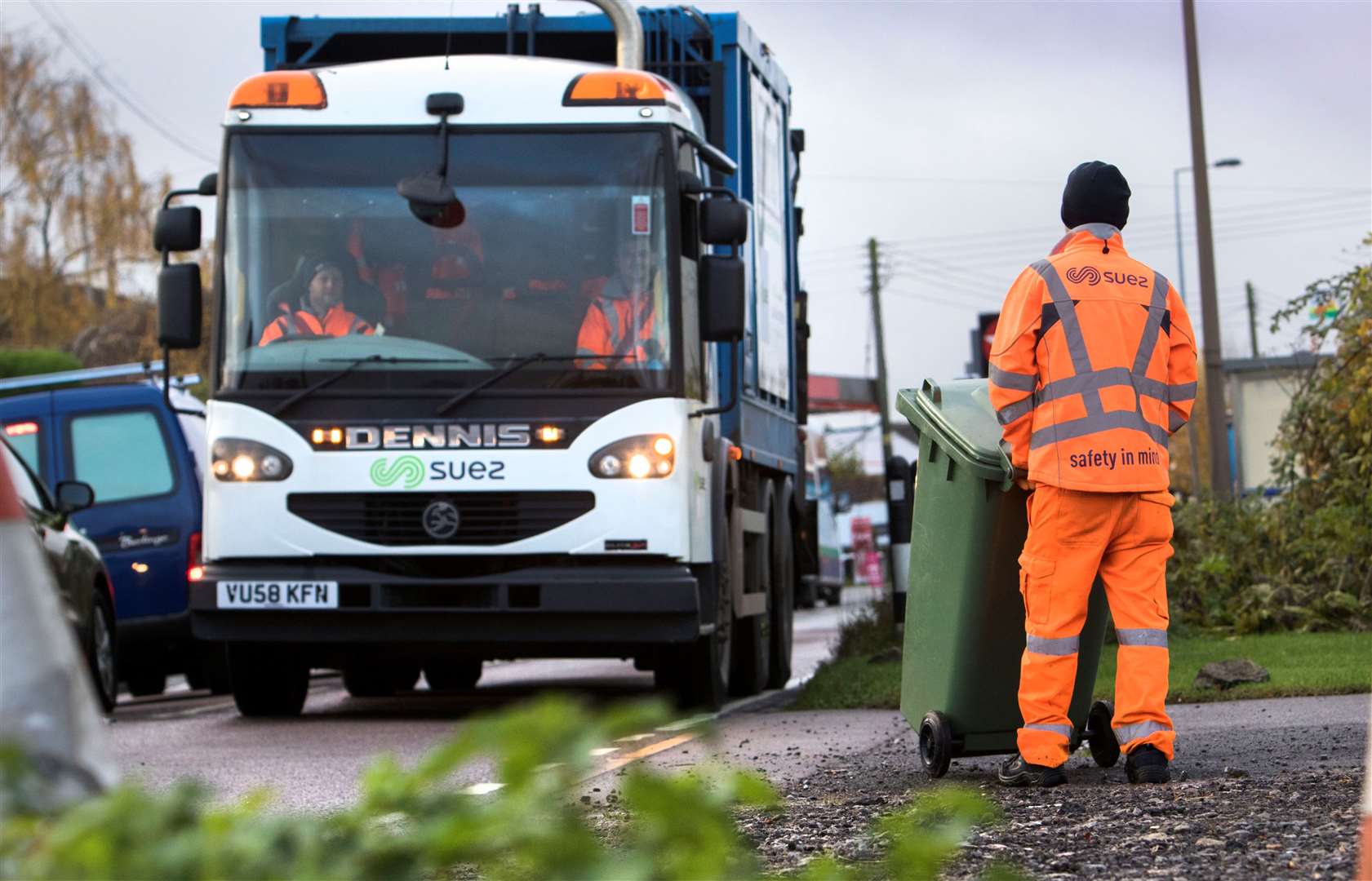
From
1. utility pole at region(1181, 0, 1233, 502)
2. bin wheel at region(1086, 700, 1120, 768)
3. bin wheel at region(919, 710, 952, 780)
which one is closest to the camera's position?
bin wheel at region(919, 710, 952, 780)

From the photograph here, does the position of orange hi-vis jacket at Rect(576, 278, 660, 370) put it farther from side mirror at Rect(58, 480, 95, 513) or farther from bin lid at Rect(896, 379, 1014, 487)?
side mirror at Rect(58, 480, 95, 513)

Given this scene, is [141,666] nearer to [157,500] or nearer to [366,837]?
[157,500]

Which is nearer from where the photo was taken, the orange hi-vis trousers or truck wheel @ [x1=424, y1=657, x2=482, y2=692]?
the orange hi-vis trousers

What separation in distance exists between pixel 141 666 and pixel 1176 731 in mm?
8804

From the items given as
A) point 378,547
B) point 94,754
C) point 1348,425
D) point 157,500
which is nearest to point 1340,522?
point 1348,425

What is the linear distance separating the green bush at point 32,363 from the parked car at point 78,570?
54.6ft

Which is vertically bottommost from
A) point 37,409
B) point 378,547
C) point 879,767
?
point 879,767

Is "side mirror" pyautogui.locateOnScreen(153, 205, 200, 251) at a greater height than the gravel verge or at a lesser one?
greater

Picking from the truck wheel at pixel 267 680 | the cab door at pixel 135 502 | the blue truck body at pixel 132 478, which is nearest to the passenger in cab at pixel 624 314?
the truck wheel at pixel 267 680

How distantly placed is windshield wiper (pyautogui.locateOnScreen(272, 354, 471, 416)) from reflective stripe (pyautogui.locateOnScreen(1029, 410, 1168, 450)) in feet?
13.9

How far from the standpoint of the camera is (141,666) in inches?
581

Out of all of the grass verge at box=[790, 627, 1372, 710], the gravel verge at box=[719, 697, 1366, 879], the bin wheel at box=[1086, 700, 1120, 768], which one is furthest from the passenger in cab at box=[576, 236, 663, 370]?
the bin wheel at box=[1086, 700, 1120, 768]

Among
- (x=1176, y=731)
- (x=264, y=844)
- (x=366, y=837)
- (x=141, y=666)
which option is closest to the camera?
(x=264, y=844)

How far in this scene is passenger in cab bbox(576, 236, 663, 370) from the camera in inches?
389
